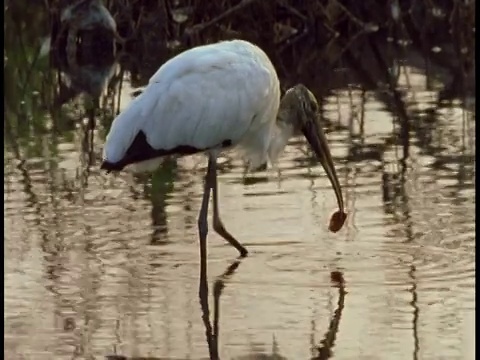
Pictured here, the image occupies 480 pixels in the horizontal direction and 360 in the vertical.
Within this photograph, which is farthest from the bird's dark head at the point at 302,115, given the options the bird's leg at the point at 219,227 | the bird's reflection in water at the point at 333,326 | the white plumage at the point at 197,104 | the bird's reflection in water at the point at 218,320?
the bird's reflection in water at the point at 333,326

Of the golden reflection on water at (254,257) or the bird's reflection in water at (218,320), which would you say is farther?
the golden reflection on water at (254,257)

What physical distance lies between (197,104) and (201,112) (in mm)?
51

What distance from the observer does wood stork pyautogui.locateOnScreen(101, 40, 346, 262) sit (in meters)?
8.16

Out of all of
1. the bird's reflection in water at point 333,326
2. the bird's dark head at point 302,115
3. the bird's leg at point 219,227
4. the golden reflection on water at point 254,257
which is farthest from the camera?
the bird's dark head at point 302,115

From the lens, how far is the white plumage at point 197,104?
8.16 meters

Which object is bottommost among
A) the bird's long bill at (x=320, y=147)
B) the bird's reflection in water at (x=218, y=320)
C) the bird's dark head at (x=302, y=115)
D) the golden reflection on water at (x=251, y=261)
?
the bird's reflection in water at (x=218, y=320)

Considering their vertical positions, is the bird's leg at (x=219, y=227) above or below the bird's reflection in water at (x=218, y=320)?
Answer: above

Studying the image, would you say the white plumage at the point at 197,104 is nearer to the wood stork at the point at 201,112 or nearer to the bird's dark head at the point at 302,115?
the wood stork at the point at 201,112

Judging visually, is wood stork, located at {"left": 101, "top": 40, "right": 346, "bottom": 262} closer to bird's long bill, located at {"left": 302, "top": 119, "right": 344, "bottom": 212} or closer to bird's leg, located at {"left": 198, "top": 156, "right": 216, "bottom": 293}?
bird's leg, located at {"left": 198, "top": 156, "right": 216, "bottom": 293}

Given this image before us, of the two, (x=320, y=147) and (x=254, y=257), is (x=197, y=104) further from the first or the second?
(x=320, y=147)

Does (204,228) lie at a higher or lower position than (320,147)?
lower

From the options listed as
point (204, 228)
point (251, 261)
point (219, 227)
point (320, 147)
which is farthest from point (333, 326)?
point (320, 147)

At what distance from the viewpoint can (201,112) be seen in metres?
8.26

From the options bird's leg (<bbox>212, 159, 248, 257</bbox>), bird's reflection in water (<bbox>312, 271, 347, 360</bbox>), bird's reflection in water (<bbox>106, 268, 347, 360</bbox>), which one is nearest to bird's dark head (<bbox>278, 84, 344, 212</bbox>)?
bird's leg (<bbox>212, 159, 248, 257</bbox>)
